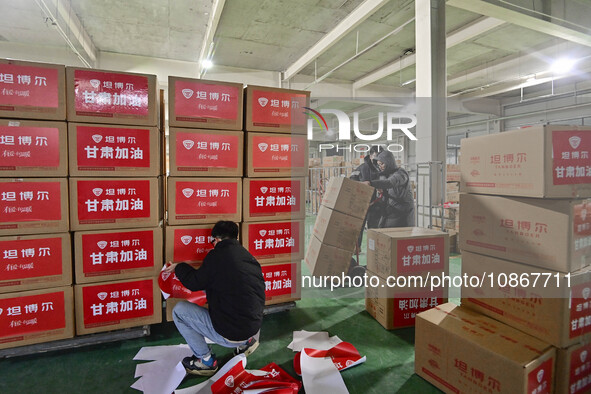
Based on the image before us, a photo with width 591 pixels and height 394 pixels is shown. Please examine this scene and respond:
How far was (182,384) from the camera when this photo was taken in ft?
6.91

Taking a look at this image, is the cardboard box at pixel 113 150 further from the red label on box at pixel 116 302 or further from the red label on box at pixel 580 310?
the red label on box at pixel 580 310

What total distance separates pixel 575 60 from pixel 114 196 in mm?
8845

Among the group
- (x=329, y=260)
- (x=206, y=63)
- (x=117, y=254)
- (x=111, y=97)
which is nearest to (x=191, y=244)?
(x=117, y=254)

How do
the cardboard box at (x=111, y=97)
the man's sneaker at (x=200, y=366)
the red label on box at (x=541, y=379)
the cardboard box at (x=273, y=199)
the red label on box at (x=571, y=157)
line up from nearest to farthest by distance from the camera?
1. the red label on box at (x=541, y=379)
2. the red label on box at (x=571, y=157)
3. the man's sneaker at (x=200, y=366)
4. the cardboard box at (x=111, y=97)
5. the cardboard box at (x=273, y=199)

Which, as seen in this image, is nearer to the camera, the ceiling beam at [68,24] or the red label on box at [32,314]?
the red label on box at [32,314]

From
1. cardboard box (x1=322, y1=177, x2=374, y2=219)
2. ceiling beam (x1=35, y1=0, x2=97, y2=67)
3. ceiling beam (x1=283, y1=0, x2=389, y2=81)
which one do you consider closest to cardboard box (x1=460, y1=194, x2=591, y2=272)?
cardboard box (x1=322, y1=177, x2=374, y2=219)

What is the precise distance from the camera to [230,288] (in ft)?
6.88

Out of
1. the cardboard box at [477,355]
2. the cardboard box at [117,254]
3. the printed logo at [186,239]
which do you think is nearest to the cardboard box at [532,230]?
the cardboard box at [477,355]

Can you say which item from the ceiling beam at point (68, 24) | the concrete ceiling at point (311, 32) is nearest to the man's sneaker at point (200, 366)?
the concrete ceiling at point (311, 32)

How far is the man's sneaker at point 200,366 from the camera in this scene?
221cm

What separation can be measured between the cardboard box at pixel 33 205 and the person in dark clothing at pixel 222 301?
102cm

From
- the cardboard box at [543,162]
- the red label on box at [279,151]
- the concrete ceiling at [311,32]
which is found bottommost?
the cardboard box at [543,162]

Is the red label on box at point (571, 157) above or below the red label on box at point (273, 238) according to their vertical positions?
above

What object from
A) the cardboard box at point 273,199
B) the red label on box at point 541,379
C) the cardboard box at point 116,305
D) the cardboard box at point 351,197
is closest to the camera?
the red label on box at point 541,379
